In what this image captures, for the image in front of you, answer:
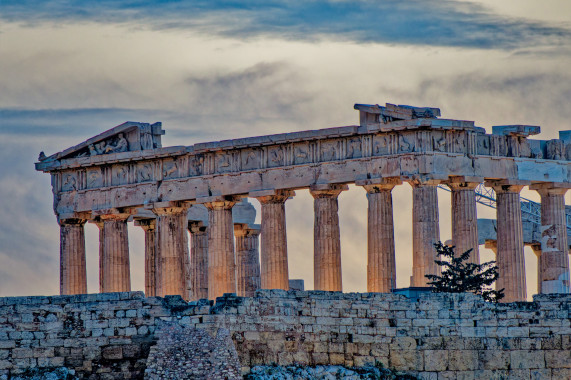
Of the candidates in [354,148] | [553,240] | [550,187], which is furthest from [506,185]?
[354,148]

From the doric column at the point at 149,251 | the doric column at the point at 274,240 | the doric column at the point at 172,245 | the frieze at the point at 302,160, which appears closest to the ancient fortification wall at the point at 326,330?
the frieze at the point at 302,160

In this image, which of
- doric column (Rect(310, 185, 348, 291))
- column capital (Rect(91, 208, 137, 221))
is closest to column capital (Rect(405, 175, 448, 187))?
doric column (Rect(310, 185, 348, 291))

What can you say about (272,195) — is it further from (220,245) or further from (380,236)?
(380,236)

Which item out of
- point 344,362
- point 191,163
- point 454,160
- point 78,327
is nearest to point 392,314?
point 344,362

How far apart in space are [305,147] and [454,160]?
6343 mm

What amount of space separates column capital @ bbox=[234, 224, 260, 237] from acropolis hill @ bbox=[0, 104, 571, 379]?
70 mm

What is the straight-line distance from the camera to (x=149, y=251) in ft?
307

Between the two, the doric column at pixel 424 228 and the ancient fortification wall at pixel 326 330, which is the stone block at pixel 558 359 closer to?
the ancient fortification wall at pixel 326 330

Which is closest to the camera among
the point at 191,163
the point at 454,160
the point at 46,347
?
the point at 46,347

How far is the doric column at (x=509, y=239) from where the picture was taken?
8231 cm

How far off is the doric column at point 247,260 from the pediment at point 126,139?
695 centimetres

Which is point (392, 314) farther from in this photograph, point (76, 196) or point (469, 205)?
point (76, 196)

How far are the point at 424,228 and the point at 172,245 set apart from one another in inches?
522

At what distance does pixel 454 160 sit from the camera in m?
81.1
